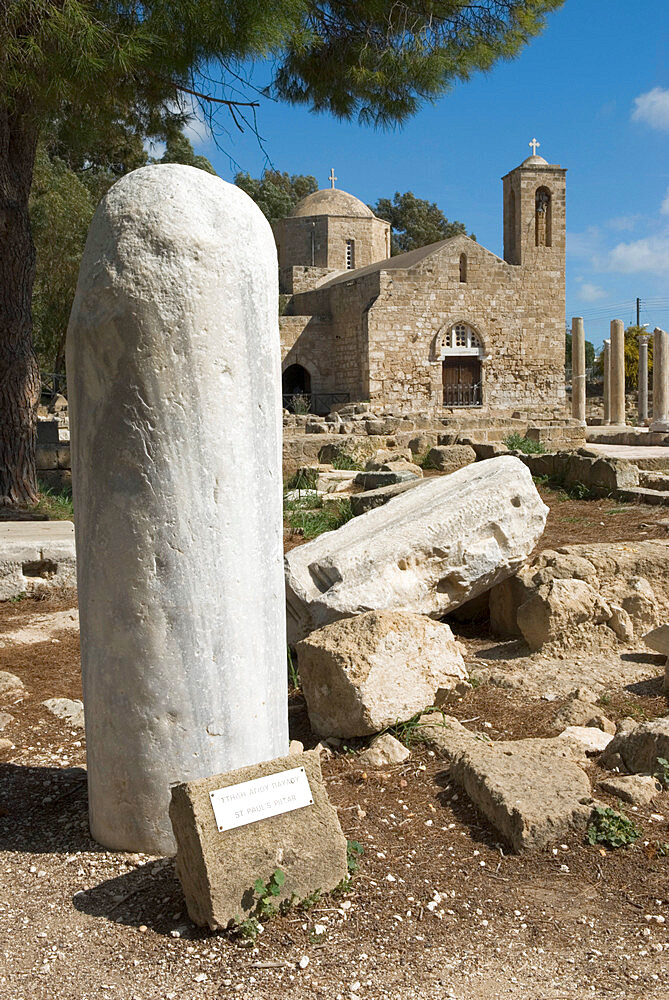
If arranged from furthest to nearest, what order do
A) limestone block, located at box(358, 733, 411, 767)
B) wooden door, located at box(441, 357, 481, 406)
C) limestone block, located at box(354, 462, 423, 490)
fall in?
wooden door, located at box(441, 357, 481, 406)
limestone block, located at box(354, 462, 423, 490)
limestone block, located at box(358, 733, 411, 767)

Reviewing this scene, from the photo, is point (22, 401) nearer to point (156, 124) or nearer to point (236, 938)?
point (156, 124)

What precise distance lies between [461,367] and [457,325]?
1.35 meters

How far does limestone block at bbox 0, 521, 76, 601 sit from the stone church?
19.8 metres

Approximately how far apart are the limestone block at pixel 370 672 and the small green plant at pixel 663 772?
0.90m

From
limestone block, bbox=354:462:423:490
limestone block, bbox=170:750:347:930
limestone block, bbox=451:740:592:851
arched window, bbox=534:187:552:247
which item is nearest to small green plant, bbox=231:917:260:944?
limestone block, bbox=170:750:347:930

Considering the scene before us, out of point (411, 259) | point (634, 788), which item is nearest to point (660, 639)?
point (634, 788)

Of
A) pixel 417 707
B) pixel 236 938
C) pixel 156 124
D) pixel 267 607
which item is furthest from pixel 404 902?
pixel 156 124

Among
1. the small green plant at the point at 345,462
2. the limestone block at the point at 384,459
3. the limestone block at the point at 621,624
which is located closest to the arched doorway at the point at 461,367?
the small green plant at the point at 345,462

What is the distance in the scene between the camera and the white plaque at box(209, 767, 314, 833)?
7.09 feet

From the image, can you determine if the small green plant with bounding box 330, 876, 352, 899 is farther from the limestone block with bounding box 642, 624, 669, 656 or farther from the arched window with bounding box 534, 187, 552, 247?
the arched window with bounding box 534, 187, 552, 247

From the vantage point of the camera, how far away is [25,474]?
8734mm

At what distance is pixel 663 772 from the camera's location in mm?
2758

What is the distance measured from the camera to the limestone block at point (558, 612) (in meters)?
4.17

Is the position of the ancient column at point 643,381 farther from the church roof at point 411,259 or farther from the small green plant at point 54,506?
the small green plant at point 54,506
